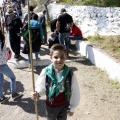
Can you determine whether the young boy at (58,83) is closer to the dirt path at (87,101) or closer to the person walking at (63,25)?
the dirt path at (87,101)

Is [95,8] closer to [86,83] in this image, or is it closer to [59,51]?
[86,83]

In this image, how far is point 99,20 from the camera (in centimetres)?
980

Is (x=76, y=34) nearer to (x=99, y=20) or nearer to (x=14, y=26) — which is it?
(x=99, y=20)

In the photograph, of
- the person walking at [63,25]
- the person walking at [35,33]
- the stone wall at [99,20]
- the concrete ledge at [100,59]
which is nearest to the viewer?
the concrete ledge at [100,59]

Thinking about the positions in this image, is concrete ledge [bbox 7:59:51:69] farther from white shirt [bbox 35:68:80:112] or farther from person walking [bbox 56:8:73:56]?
white shirt [bbox 35:68:80:112]

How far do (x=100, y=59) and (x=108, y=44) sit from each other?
0.93 m

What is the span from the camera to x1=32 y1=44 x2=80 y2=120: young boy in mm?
2898

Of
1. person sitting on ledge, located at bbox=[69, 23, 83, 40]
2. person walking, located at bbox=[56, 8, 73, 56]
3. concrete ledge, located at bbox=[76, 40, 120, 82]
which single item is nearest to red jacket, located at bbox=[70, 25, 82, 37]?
person sitting on ledge, located at bbox=[69, 23, 83, 40]

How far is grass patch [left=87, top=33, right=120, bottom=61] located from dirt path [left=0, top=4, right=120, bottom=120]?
2.25 ft

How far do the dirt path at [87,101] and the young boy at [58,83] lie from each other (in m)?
1.45

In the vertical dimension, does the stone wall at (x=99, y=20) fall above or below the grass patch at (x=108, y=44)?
above

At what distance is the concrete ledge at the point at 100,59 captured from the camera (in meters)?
5.93

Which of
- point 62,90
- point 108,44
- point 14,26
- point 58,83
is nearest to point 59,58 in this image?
point 58,83

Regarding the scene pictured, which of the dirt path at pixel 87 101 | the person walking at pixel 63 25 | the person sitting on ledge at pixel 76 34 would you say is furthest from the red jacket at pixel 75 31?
the dirt path at pixel 87 101
